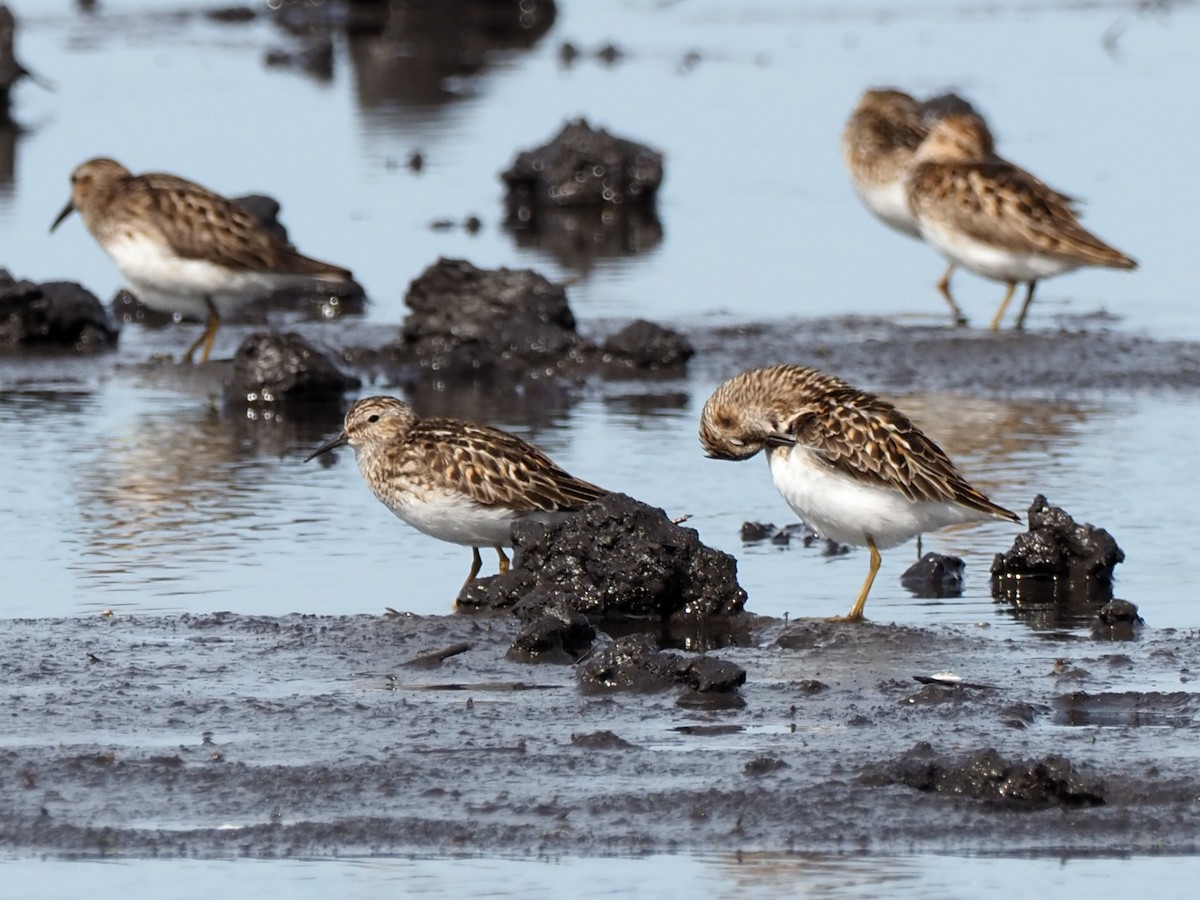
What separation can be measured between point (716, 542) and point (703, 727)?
3.20 m

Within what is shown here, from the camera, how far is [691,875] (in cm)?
699

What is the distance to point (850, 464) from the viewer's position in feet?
32.6

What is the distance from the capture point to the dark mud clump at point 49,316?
16.7m

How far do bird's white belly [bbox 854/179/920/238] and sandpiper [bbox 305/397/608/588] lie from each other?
887 cm

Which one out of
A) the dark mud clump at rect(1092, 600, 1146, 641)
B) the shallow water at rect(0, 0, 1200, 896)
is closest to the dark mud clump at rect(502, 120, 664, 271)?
the shallow water at rect(0, 0, 1200, 896)

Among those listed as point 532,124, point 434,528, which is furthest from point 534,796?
point 532,124

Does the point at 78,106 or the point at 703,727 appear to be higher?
the point at 78,106

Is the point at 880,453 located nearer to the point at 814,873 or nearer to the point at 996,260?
the point at 814,873

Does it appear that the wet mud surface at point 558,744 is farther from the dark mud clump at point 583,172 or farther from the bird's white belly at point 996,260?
the dark mud clump at point 583,172

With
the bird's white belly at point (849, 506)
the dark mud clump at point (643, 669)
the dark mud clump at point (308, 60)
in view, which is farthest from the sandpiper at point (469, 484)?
the dark mud clump at point (308, 60)

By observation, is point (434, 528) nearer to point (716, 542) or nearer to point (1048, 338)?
point (716, 542)

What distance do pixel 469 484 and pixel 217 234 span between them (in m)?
6.77

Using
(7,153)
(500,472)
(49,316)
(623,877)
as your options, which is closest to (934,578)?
(500,472)

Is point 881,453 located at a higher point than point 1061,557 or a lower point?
higher
